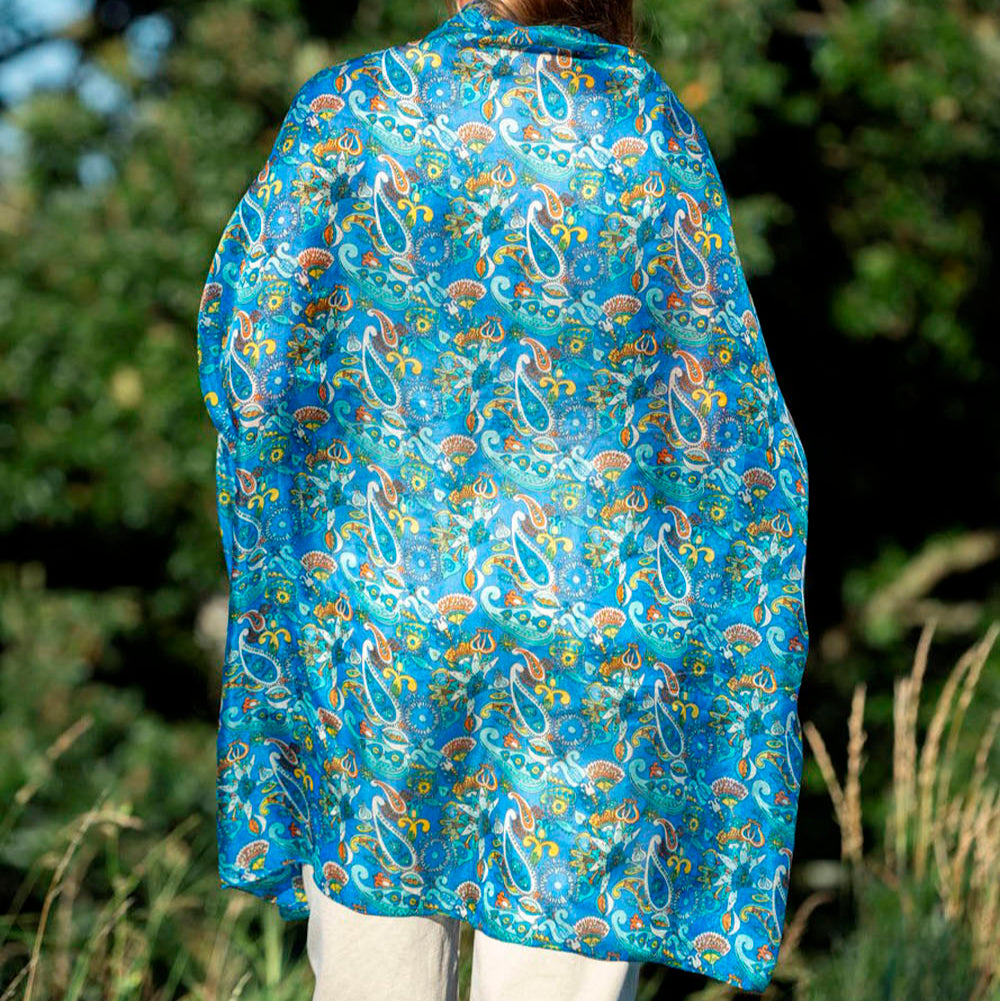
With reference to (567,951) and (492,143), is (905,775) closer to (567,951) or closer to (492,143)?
(567,951)

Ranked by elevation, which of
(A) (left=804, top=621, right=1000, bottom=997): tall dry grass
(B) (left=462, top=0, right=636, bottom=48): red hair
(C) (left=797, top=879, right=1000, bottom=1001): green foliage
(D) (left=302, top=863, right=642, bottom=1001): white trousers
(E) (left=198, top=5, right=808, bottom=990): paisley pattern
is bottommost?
(C) (left=797, top=879, right=1000, bottom=1001): green foliage

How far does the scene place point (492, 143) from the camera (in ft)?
5.01

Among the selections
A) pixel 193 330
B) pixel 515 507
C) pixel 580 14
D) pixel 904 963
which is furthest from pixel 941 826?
pixel 193 330

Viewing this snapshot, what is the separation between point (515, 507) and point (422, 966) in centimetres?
51

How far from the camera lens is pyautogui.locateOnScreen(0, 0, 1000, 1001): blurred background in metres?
4.02

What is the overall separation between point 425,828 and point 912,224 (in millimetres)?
3702

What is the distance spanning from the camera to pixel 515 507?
1.52 meters

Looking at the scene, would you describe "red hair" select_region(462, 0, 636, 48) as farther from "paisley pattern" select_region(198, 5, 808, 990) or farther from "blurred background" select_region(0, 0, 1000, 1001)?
"blurred background" select_region(0, 0, 1000, 1001)

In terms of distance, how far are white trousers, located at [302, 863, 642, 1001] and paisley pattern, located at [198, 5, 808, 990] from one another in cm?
3

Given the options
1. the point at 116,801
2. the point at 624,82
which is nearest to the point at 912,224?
the point at 116,801

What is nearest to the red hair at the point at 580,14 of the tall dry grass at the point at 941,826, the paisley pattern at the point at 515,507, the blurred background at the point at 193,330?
the paisley pattern at the point at 515,507

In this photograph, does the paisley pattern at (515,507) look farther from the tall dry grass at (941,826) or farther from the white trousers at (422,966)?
the tall dry grass at (941,826)

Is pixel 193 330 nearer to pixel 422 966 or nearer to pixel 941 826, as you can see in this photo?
pixel 941 826

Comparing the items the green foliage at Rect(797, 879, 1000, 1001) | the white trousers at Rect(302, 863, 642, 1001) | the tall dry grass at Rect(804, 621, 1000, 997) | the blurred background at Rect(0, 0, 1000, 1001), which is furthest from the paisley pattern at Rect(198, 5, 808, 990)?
the blurred background at Rect(0, 0, 1000, 1001)
